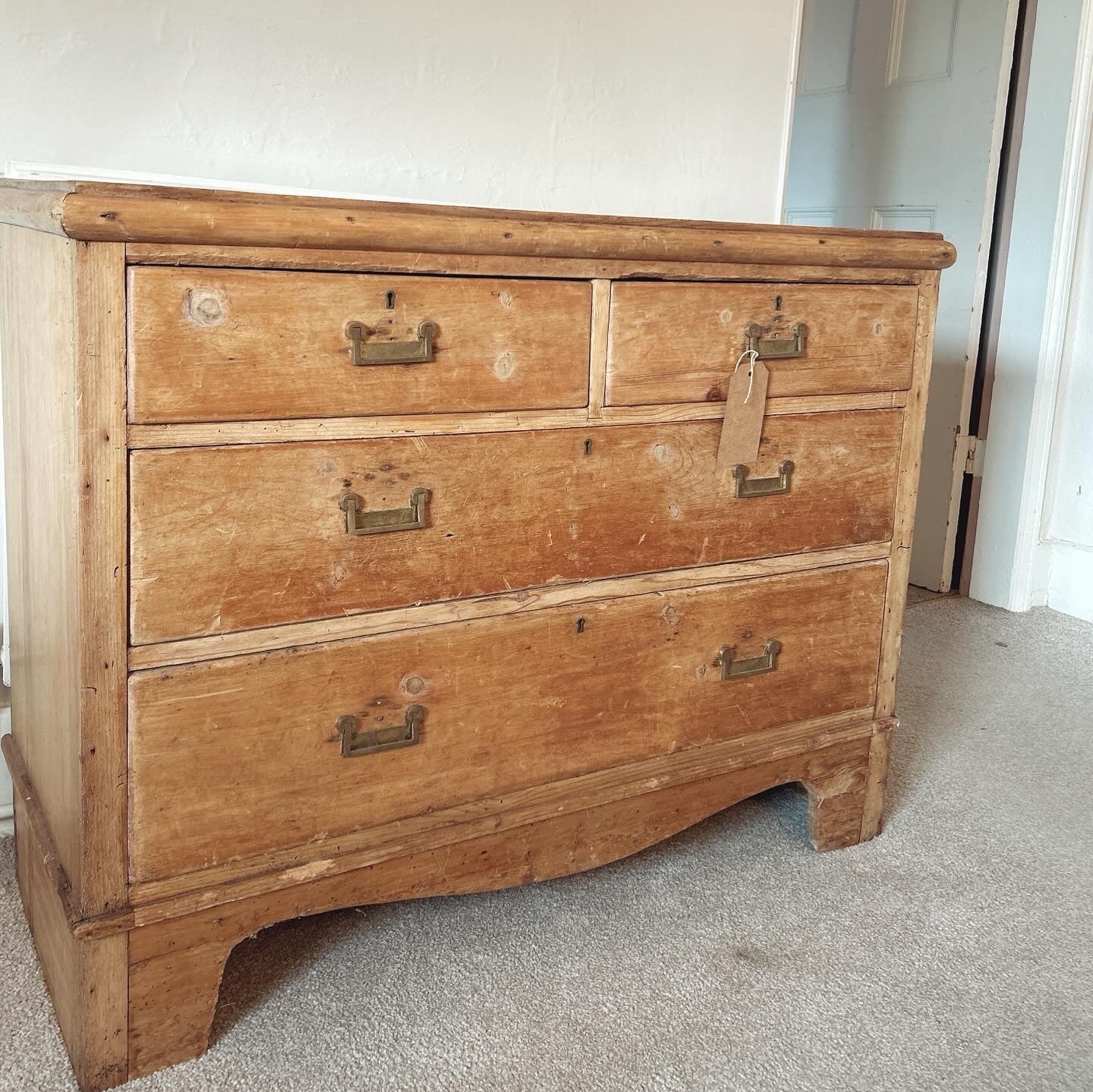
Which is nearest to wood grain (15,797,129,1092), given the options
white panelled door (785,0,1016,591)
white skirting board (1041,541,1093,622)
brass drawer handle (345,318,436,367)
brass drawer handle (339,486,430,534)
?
brass drawer handle (339,486,430,534)

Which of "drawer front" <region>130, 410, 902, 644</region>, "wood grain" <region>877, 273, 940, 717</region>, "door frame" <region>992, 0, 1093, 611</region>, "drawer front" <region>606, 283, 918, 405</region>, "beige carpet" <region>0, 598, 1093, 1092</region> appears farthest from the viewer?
"door frame" <region>992, 0, 1093, 611</region>

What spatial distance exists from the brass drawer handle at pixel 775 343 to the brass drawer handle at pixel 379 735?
2.00 ft

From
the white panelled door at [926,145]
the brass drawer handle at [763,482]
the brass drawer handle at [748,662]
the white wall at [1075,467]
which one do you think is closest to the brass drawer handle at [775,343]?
the brass drawer handle at [763,482]

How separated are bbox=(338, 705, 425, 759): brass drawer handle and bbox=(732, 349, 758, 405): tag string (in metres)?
0.56

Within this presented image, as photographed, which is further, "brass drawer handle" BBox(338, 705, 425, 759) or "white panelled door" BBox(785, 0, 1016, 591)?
"white panelled door" BBox(785, 0, 1016, 591)

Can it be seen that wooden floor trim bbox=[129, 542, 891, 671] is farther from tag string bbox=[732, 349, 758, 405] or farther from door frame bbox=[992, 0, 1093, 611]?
door frame bbox=[992, 0, 1093, 611]

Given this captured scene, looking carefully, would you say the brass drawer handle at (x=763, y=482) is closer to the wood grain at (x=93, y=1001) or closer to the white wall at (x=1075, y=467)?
the wood grain at (x=93, y=1001)

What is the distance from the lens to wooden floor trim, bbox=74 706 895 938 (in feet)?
3.90

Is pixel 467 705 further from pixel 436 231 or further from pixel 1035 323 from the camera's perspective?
pixel 1035 323

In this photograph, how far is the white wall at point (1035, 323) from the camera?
266 centimetres

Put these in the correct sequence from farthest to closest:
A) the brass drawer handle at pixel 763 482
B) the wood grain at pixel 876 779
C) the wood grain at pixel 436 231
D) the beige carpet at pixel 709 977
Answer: the wood grain at pixel 876 779
the brass drawer handle at pixel 763 482
the beige carpet at pixel 709 977
the wood grain at pixel 436 231

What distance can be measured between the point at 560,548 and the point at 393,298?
14.0 inches

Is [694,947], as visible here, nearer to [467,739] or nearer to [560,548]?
[467,739]

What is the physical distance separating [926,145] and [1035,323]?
543 millimetres
